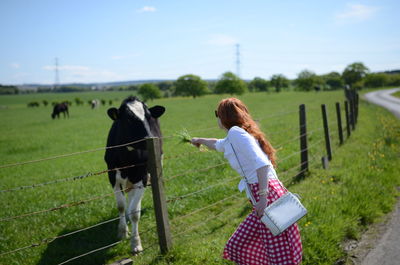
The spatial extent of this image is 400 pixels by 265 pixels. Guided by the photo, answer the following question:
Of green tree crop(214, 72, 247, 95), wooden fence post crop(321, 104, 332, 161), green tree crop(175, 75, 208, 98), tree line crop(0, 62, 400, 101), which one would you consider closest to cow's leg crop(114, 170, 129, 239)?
wooden fence post crop(321, 104, 332, 161)

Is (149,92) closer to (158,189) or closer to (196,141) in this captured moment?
(158,189)

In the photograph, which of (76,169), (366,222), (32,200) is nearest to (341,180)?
(366,222)

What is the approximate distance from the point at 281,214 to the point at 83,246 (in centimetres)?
348

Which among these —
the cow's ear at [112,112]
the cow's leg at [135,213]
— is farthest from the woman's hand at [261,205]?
the cow's ear at [112,112]

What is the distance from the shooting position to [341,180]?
6.34 m

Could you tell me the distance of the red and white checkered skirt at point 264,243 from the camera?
2557mm

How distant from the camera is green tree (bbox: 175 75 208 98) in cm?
10362

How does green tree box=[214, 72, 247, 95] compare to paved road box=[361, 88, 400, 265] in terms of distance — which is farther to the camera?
green tree box=[214, 72, 247, 95]

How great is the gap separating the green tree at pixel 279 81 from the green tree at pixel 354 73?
22.5 metres

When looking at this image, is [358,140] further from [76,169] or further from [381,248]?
[76,169]

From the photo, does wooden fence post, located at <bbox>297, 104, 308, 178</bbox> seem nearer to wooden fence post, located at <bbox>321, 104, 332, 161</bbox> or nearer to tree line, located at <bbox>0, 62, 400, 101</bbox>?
wooden fence post, located at <bbox>321, 104, 332, 161</bbox>

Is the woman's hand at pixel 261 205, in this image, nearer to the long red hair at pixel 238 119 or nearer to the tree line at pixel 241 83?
the long red hair at pixel 238 119

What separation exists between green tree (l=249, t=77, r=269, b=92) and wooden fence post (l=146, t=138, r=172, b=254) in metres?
135

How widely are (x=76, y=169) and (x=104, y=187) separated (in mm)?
3411
